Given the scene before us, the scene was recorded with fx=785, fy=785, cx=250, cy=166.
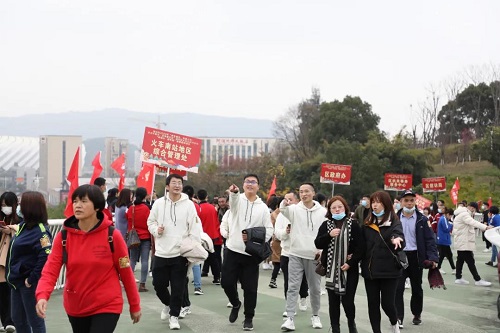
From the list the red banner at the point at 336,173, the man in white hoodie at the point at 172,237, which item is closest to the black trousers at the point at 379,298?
the man in white hoodie at the point at 172,237

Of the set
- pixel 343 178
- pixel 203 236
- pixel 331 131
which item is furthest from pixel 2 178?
pixel 203 236

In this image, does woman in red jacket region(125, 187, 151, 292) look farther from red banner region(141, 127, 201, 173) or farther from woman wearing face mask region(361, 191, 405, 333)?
woman wearing face mask region(361, 191, 405, 333)

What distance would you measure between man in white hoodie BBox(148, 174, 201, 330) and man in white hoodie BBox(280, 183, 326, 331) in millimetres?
1232

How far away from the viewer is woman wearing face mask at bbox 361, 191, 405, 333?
8.66 metres

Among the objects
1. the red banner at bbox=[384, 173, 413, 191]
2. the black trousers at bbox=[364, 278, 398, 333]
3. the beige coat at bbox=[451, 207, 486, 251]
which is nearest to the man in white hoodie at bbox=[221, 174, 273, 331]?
the black trousers at bbox=[364, 278, 398, 333]

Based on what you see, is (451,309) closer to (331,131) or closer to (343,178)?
(343,178)

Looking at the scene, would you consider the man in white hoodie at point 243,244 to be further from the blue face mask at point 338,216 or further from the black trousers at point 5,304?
the black trousers at point 5,304

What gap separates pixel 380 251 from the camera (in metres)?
8.69

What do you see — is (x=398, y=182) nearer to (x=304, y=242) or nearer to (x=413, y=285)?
(x=413, y=285)

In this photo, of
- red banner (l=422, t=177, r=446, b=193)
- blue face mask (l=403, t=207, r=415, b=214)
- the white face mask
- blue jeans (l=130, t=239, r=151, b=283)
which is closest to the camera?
the white face mask

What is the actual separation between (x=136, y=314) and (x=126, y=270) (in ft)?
1.11

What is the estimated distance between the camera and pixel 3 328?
9273 mm

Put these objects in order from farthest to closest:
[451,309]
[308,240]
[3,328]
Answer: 1. [451,309]
2. [308,240]
3. [3,328]

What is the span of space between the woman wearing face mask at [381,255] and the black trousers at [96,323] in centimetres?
Answer: 374
